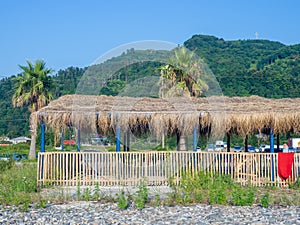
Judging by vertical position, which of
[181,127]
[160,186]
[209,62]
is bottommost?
[160,186]

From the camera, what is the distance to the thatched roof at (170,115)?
44.2ft

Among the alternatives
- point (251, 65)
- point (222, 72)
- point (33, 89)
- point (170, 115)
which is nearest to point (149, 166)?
point (170, 115)

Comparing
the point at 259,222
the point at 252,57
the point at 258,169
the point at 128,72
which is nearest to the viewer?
the point at 259,222

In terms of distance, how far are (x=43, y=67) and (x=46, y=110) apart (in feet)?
70.9

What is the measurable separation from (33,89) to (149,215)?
84.8 feet

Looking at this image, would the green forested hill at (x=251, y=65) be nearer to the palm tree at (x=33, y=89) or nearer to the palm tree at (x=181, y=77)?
the palm tree at (x=181, y=77)

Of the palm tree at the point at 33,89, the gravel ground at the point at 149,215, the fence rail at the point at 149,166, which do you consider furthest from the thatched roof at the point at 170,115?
the palm tree at the point at 33,89

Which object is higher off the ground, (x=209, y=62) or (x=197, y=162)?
(x=209, y=62)

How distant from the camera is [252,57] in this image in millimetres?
54750

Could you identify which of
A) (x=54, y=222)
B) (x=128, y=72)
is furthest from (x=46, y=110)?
(x=128, y=72)

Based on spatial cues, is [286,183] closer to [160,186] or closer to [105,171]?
[160,186]

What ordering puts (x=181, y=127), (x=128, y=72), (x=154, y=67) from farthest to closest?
(x=154, y=67) < (x=128, y=72) < (x=181, y=127)

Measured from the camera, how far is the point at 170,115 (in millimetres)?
13805

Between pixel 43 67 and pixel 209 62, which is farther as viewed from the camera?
pixel 209 62
